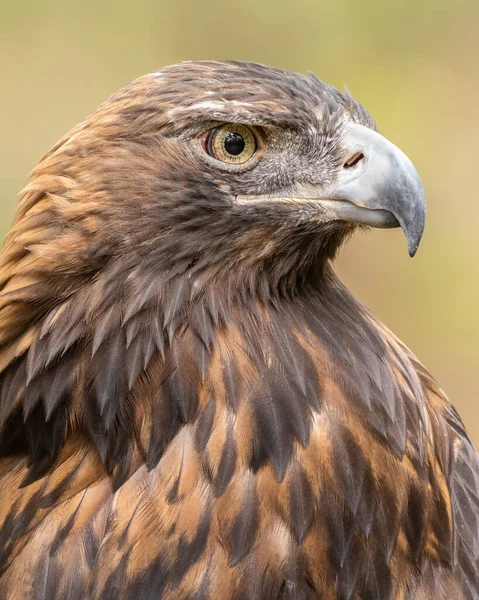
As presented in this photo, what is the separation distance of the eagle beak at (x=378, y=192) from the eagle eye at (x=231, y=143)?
0.18 meters

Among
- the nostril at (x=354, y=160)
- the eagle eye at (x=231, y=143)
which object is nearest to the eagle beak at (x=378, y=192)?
the nostril at (x=354, y=160)

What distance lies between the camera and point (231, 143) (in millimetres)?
2410

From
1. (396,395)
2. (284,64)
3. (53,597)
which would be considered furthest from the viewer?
(284,64)

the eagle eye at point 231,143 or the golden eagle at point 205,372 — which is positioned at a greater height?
the eagle eye at point 231,143

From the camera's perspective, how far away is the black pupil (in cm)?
240

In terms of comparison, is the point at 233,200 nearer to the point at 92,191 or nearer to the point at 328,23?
the point at 92,191

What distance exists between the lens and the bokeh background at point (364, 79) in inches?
247

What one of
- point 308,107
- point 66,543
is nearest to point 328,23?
point 308,107

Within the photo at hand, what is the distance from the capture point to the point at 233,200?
243cm

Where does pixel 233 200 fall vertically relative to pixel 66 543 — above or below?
above

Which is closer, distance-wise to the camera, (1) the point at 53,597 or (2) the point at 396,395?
(1) the point at 53,597

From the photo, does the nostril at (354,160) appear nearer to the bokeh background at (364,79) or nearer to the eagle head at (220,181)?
the eagle head at (220,181)

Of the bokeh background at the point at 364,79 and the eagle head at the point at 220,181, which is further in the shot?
the bokeh background at the point at 364,79

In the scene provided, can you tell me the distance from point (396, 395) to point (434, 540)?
→ 0.33 metres
